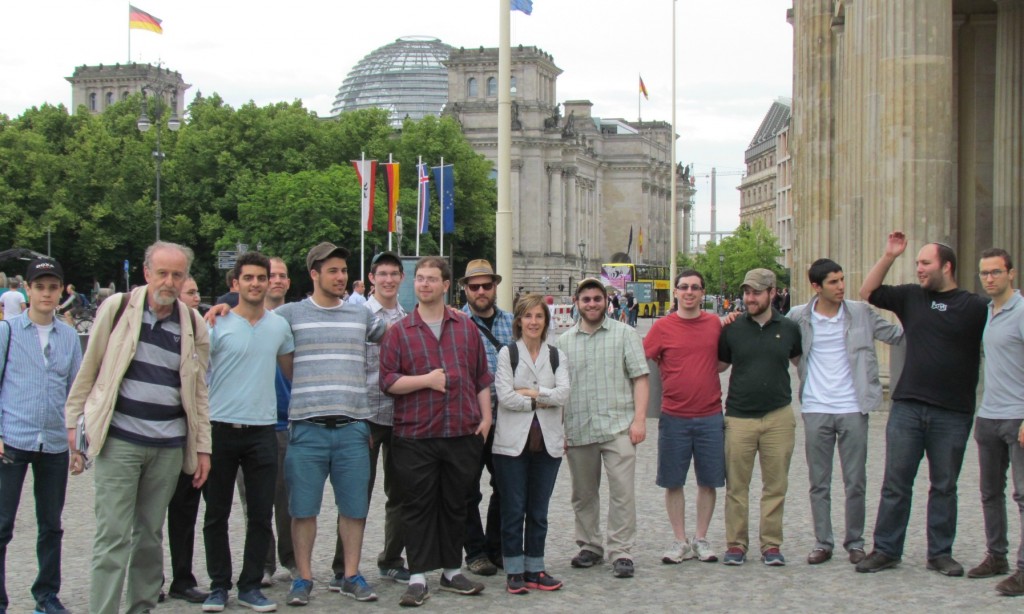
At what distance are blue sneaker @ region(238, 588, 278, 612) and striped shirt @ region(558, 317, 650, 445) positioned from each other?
2.38 meters

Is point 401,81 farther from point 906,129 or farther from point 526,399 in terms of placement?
point 526,399

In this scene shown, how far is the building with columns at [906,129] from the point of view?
Answer: 19.0 m

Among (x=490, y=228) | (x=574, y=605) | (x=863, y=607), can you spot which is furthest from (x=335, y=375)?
(x=490, y=228)

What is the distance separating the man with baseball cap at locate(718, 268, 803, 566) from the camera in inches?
351

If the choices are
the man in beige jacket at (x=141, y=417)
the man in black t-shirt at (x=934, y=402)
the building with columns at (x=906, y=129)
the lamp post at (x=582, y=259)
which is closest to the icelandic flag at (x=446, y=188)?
the building with columns at (x=906, y=129)

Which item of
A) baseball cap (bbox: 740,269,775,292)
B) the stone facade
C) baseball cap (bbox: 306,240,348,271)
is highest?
the stone facade

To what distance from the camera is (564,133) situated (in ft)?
410

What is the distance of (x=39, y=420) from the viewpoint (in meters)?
7.54

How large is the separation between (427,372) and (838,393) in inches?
121

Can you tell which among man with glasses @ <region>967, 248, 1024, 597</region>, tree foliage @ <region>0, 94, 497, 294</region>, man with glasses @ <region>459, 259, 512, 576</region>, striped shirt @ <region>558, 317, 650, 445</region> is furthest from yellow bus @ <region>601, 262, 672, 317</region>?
man with glasses @ <region>967, 248, 1024, 597</region>

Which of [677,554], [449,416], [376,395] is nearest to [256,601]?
[376,395]

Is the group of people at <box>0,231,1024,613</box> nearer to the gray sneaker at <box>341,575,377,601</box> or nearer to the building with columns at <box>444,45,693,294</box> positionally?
the gray sneaker at <box>341,575,377,601</box>

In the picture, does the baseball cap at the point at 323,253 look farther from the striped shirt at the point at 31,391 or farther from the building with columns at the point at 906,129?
the building with columns at the point at 906,129

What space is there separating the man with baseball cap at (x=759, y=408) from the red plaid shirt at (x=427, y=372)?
2.07 meters
